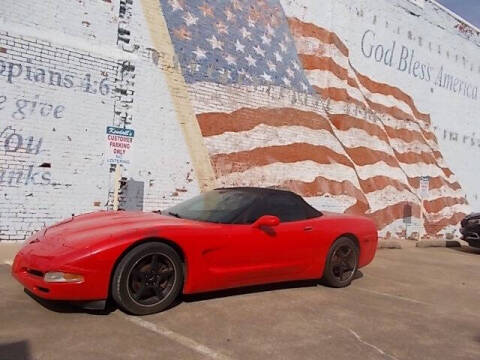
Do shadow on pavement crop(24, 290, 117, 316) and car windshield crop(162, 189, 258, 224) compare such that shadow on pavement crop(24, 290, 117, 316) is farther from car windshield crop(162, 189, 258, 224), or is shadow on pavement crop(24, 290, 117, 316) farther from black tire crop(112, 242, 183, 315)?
car windshield crop(162, 189, 258, 224)

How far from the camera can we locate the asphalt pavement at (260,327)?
12.1ft

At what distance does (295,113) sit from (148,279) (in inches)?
327

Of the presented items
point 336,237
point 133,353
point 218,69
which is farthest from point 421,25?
point 133,353

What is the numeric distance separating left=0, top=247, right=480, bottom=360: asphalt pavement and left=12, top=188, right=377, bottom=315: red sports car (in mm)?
224

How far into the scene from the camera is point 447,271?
8781 millimetres

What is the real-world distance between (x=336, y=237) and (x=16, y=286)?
369 centimetres

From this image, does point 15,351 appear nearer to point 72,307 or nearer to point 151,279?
point 72,307

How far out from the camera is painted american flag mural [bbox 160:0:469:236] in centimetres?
1043

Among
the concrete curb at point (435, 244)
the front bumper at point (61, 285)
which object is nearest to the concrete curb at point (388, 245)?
the concrete curb at point (435, 244)

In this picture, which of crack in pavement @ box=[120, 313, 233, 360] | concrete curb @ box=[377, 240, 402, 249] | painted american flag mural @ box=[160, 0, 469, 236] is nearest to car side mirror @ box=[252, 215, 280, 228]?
crack in pavement @ box=[120, 313, 233, 360]

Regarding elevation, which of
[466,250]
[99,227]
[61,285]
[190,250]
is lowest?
[466,250]

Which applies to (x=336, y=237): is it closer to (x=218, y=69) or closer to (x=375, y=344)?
(x=375, y=344)

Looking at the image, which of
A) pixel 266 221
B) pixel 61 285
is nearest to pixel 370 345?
pixel 266 221

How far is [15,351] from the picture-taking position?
346 centimetres
